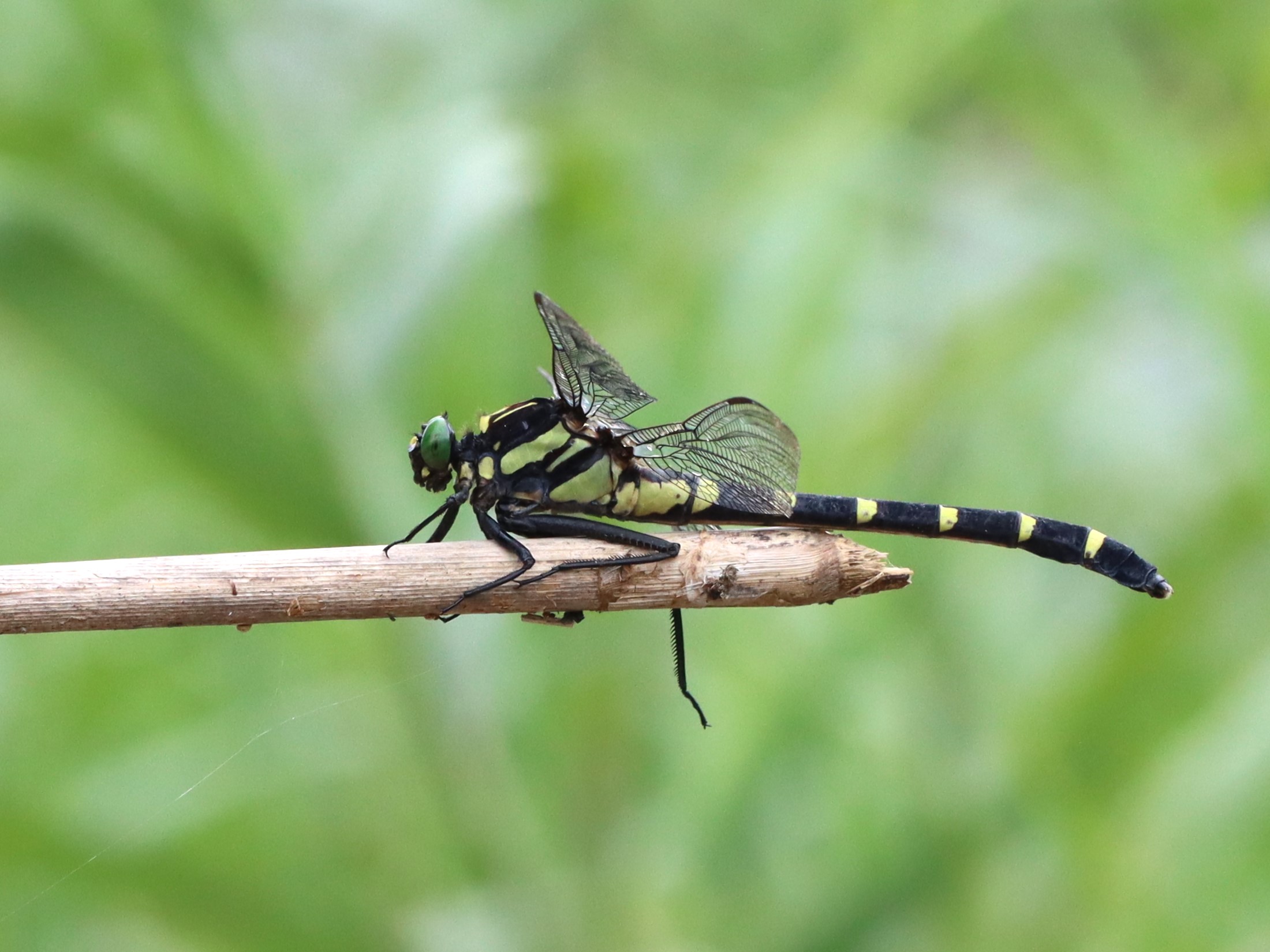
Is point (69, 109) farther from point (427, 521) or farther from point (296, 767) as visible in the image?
point (296, 767)

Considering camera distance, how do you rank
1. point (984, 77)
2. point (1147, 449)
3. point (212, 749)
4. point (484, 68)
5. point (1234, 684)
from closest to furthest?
1. point (1234, 684)
2. point (212, 749)
3. point (484, 68)
4. point (984, 77)
5. point (1147, 449)

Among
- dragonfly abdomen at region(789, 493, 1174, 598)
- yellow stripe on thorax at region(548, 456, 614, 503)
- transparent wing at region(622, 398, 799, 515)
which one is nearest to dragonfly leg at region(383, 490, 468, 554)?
yellow stripe on thorax at region(548, 456, 614, 503)

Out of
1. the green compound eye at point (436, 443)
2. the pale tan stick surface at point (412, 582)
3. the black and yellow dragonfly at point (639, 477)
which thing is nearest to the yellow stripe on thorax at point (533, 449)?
the black and yellow dragonfly at point (639, 477)

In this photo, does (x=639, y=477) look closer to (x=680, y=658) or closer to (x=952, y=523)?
(x=680, y=658)

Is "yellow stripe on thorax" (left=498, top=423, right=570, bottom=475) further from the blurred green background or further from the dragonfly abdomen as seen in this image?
the dragonfly abdomen

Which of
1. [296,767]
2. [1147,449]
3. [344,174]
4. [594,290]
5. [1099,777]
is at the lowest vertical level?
[1099,777]

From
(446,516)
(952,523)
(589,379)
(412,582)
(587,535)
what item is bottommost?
(412,582)

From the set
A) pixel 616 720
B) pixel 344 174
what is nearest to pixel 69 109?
pixel 344 174

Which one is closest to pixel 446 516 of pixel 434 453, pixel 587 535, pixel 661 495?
pixel 434 453
